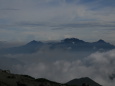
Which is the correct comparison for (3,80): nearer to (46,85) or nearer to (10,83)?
(10,83)

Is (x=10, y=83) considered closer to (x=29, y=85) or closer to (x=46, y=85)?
(x=29, y=85)

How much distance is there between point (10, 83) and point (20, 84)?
9.69m

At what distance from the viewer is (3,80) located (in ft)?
622

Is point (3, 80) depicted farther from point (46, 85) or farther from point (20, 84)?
point (46, 85)

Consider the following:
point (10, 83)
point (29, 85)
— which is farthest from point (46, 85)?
point (10, 83)

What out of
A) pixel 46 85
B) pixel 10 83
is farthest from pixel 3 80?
pixel 46 85

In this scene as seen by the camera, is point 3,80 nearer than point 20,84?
No

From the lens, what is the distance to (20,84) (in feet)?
582

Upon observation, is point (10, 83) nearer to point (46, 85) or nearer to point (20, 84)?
point (20, 84)

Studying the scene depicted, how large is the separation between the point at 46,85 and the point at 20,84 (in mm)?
19455

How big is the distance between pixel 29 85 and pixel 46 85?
1282 centimetres

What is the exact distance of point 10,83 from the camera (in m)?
183

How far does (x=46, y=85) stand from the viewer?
18575cm

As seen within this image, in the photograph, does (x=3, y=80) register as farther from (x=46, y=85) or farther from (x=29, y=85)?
(x=46, y=85)
